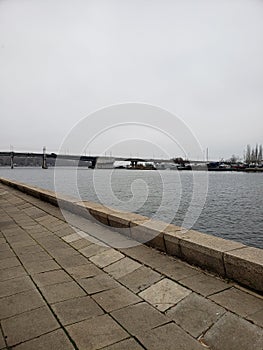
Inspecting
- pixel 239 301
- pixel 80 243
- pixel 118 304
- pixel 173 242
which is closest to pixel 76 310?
pixel 118 304

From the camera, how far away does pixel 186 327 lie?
2238mm

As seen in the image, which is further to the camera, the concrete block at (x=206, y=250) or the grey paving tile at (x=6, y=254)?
the grey paving tile at (x=6, y=254)

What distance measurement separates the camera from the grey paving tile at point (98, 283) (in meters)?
2.90

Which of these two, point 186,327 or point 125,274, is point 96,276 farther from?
point 186,327

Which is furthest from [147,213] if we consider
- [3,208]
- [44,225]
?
[44,225]

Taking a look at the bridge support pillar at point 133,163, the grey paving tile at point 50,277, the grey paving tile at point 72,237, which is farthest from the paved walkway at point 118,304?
the bridge support pillar at point 133,163

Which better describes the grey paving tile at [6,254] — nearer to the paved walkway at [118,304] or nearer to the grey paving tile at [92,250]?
the paved walkway at [118,304]

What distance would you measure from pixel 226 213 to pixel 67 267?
1334cm

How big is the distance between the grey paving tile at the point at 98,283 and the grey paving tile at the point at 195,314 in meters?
0.77

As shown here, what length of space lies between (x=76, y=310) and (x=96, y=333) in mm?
387

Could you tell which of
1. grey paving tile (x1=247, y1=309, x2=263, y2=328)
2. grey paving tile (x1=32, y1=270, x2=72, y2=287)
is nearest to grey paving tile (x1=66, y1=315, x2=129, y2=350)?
grey paving tile (x1=32, y1=270, x2=72, y2=287)

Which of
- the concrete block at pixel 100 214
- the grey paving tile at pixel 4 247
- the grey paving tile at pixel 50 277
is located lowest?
the grey paving tile at pixel 4 247

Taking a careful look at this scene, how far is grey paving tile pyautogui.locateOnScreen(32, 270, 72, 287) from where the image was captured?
3059 millimetres

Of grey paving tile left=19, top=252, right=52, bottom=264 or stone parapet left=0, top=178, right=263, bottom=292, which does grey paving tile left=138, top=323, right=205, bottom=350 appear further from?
grey paving tile left=19, top=252, right=52, bottom=264
